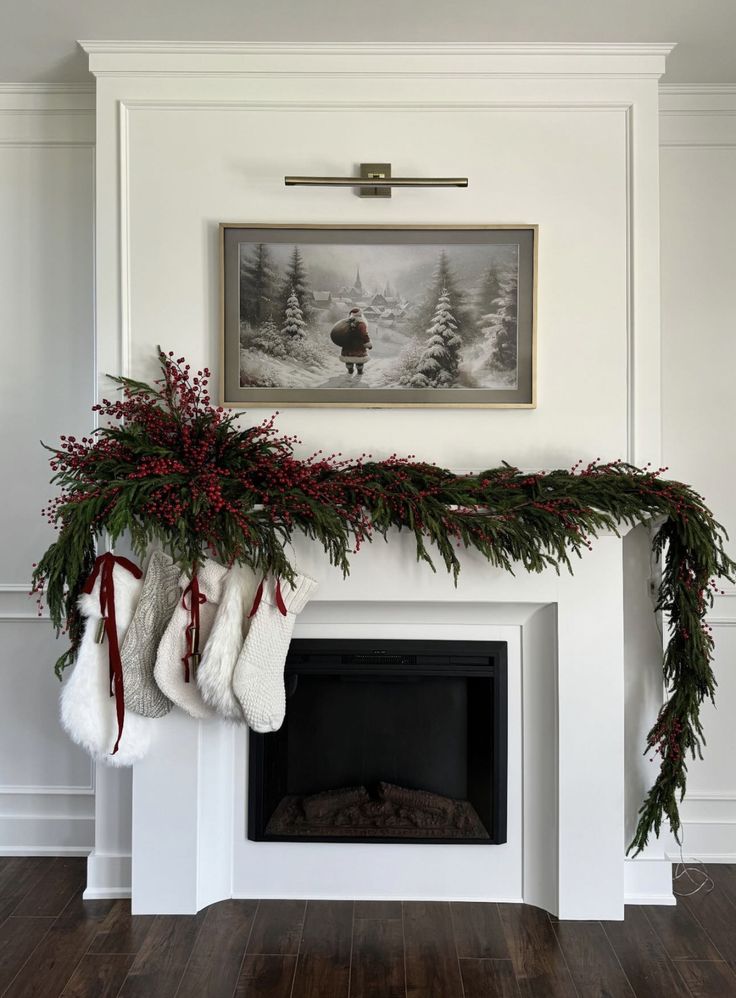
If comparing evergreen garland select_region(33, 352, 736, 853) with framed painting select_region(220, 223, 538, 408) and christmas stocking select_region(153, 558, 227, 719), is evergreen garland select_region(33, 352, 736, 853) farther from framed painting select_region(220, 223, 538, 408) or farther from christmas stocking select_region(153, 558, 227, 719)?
framed painting select_region(220, 223, 538, 408)

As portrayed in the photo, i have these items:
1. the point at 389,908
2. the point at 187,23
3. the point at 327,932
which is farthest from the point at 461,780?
the point at 187,23

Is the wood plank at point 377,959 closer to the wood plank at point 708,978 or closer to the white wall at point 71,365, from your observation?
the wood plank at point 708,978

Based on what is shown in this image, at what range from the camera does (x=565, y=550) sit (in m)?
2.26

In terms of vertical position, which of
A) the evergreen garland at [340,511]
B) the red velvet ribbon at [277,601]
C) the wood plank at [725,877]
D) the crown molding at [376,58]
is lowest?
the wood plank at [725,877]

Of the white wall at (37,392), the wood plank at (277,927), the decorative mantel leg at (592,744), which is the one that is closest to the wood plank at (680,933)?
the decorative mantel leg at (592,744)

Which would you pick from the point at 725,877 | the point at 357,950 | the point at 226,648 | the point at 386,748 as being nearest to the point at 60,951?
the point at 357,950

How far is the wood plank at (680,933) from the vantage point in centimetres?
214

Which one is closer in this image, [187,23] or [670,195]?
[187,23]

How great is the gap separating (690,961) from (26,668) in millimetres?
2270

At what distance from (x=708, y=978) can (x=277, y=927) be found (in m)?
1.16

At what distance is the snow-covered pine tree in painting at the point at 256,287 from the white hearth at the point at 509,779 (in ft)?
2.50

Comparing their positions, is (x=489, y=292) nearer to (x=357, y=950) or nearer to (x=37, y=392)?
(x=37, y=392)

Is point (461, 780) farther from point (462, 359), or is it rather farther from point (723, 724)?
point (462, 359)

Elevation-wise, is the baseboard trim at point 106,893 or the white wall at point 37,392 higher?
the white wall at point 37,392
